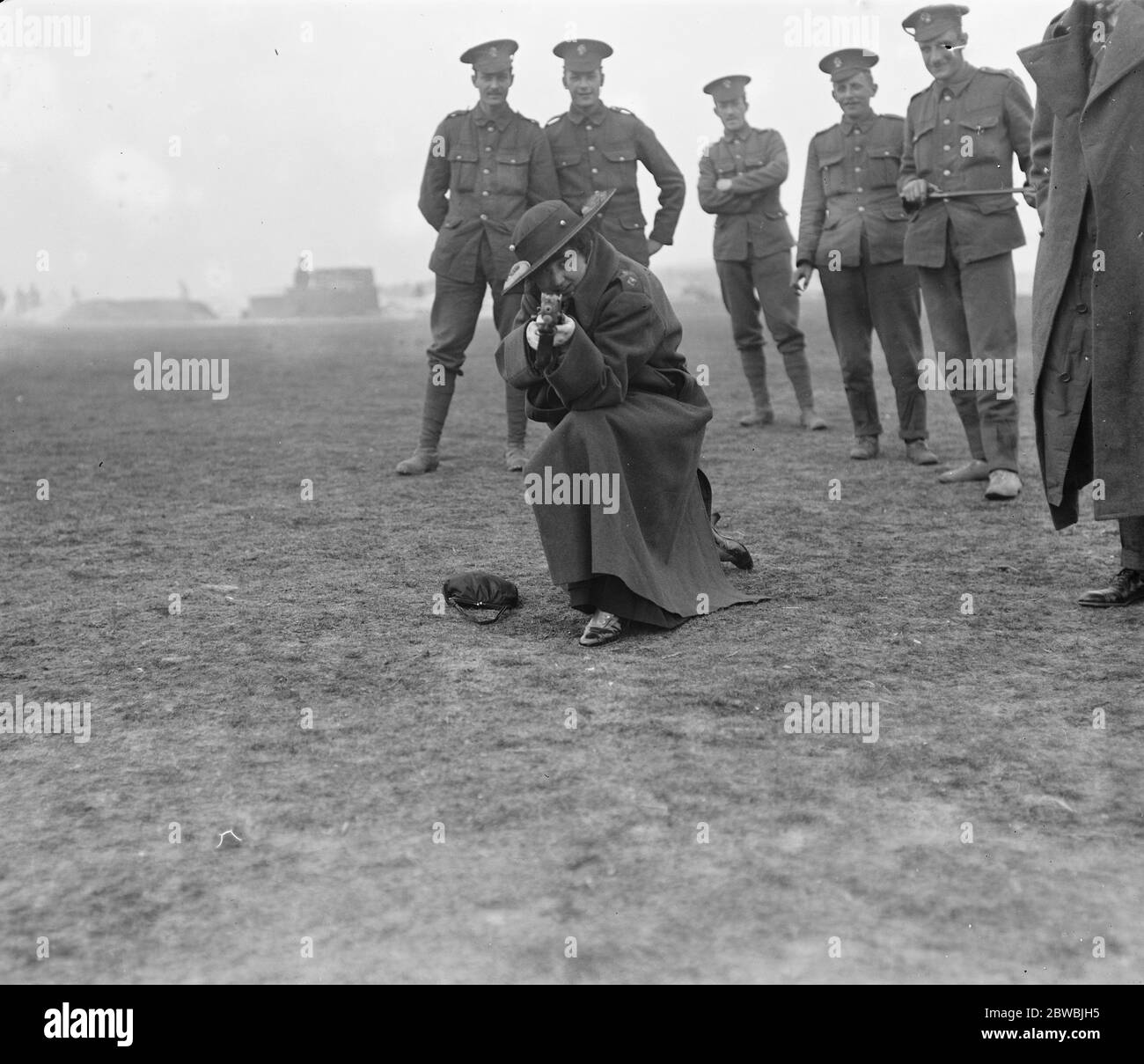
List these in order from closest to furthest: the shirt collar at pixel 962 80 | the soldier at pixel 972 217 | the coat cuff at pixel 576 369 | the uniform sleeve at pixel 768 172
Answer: the coat cuff at pixel 576 369 → the soldier at pixel 972 217 → the shirt collar at pixel 962 80 → the uniform sleeve at pixel 768 172

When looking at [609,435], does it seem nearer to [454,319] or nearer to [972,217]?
[972,217]

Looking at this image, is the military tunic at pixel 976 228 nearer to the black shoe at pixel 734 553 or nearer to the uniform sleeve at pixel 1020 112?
the uniform sleeve at pixel 1020 112

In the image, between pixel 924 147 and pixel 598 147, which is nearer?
pixel 924 147

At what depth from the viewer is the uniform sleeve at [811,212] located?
8586mm

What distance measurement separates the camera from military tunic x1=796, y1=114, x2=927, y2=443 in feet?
26.8

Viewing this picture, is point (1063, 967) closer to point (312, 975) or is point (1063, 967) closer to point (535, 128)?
point (312, 975)

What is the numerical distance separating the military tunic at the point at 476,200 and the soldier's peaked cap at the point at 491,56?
9.0 inches

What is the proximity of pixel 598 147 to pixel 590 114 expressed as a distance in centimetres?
20

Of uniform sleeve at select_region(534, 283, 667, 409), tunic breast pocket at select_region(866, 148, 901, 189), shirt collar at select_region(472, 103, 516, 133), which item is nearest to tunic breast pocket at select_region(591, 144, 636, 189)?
shirt collar at select_region(472, 103, 516, 133)

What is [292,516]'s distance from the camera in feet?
23.7

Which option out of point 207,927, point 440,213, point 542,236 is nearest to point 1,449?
point 440,213

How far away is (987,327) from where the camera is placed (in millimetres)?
7125

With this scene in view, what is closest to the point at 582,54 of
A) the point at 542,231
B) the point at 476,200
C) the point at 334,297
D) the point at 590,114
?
the point at 590,114

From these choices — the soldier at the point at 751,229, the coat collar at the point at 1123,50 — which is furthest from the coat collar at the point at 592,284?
the soldier at the point at 751,229
